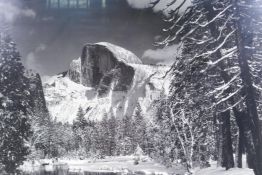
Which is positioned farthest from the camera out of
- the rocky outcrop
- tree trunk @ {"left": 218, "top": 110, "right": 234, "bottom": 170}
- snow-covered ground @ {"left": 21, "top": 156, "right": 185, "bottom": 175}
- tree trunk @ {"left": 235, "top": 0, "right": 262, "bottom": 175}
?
snow-covered ground @ {"left": 21, "top": 156, "right": 185, "bottom": 175}

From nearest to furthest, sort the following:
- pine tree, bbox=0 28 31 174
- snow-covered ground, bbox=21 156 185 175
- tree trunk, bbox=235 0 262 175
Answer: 1. tree trunk, bbox=235 0 262 175
2. pine tree, bbox=0 28 31 174
3. snow-covered ground, bbox=21 156 185 175

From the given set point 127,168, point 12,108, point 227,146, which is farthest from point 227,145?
point 127,168

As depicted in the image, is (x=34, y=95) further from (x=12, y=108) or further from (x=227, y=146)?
(x=227, y=146)

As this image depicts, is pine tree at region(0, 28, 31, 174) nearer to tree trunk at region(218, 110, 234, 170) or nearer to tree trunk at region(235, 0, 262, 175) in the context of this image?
tree trunk at region(218, 110, 234, 170)

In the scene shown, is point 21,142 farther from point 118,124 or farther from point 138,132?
point 118,124

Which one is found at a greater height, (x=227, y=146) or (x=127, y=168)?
(x=227, y=146)

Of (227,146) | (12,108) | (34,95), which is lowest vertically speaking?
(227,146)

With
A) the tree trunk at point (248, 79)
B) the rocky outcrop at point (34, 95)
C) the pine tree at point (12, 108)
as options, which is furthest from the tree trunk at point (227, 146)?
the rocky outcrop at point (34, 95)

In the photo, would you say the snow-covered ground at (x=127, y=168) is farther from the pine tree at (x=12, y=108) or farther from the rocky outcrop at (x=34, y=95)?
the pine tree at (x=12, y=108)

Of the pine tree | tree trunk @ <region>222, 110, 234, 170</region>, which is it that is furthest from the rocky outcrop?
tree trunk @ <region>222, 110, 234, 170</region>

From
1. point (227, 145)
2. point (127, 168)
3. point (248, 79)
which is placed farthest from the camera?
point (127, 168)

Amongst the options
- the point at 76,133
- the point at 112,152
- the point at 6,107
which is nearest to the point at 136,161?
the point at 112,152

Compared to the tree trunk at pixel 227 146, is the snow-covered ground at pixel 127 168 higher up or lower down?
lower down

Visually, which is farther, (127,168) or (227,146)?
(127,168)
